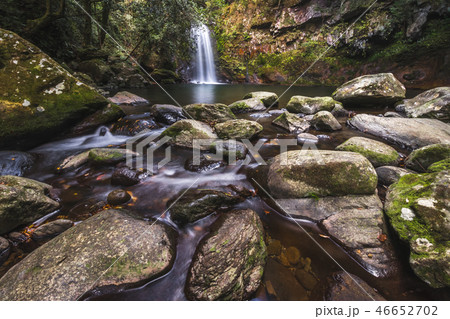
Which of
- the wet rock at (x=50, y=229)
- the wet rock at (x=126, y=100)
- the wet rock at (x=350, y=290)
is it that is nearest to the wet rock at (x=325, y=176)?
the wet rock at (x=350, y=290)

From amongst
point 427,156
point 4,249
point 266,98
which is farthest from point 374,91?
point 4,249

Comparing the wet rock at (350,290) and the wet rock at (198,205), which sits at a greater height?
the wet rock at (198,205)

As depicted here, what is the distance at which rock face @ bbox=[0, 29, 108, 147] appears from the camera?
3.49 meters

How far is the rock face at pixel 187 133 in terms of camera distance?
174 inches

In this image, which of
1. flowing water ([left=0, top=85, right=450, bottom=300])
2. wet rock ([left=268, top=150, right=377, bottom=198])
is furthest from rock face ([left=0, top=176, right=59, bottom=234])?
wet rock ([left=268, top=150, right=377, bottom=198])

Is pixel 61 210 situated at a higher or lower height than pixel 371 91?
lower

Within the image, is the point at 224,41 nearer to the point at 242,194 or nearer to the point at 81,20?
the point at 81,20

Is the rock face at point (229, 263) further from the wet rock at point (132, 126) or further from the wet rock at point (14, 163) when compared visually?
the wet rock at point (132, 126)

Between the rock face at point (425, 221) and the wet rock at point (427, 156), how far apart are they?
152 cm

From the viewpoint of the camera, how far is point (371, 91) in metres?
7.42

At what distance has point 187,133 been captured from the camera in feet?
14.7
